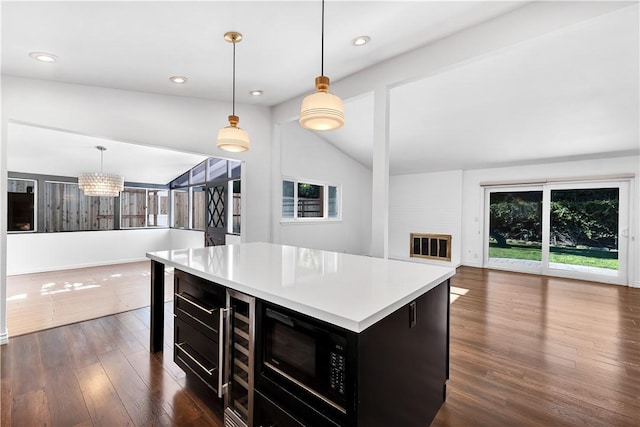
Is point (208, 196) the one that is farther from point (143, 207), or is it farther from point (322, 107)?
point (322, 107)

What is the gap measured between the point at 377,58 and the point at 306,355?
2800mm

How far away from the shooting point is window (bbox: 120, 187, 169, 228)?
23.0 ft

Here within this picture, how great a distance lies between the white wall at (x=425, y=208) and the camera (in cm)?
661

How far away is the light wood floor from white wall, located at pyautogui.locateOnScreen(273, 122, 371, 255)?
229cm

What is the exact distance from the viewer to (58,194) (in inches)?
237

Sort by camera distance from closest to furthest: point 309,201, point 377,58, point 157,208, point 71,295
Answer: point 377,58
point 71,295
point 309,201
point 157,208

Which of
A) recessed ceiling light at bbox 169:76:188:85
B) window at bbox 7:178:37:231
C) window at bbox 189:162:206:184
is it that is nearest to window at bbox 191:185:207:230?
window at bbox 189:162:206:184

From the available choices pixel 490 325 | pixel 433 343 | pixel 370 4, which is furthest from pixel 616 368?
pixel 370 4

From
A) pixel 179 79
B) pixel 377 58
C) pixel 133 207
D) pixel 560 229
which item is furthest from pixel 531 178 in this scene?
pixel 133 207

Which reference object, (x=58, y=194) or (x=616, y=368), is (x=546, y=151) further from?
(x=58, y=194)

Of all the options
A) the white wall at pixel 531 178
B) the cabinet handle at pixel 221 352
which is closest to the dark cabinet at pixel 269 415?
the cabinet handle at pixel 221 352

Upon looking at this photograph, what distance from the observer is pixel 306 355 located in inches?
49.8

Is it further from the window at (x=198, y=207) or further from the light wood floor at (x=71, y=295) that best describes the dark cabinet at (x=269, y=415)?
the window at (x=198, y=207)

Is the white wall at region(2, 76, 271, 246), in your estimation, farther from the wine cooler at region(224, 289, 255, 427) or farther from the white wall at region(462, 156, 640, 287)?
the white wall at region(462, 156, 640, 287)
